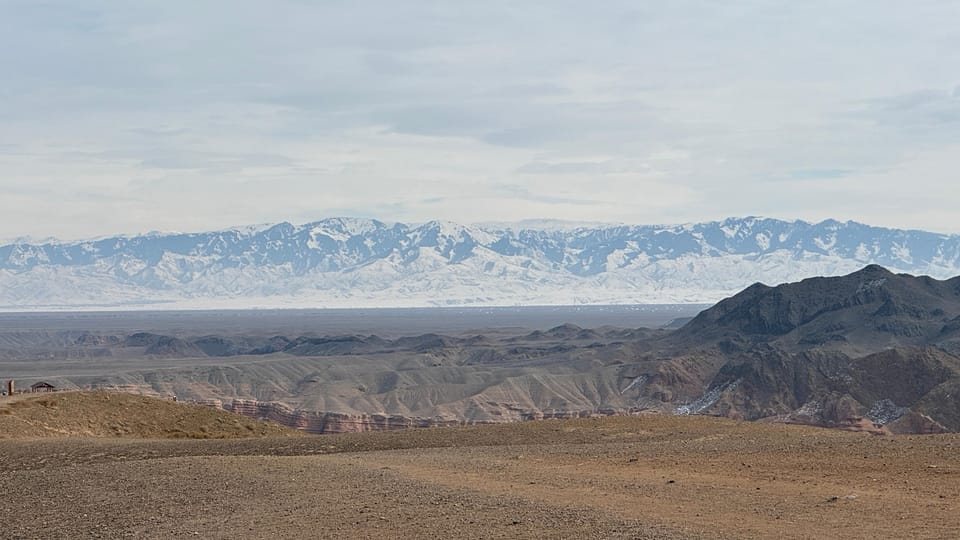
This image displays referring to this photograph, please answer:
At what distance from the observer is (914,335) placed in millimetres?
136750

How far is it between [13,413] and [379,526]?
23328 mm

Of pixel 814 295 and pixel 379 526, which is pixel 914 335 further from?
pixel 379 526

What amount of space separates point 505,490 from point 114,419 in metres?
22.1

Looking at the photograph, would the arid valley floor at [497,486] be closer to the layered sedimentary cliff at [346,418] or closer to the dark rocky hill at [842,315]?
the layered sedimentary cliff at [346,418]

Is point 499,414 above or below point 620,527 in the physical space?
below

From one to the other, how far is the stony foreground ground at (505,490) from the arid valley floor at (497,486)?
0.17ft

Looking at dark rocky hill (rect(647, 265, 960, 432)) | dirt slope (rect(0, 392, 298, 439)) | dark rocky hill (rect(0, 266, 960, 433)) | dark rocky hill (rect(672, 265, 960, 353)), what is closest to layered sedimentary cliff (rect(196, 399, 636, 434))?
dark rocky hill (rect(0, 266, 960, 433))

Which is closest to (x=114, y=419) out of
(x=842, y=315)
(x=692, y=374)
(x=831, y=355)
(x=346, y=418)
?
(x=346, y=418)

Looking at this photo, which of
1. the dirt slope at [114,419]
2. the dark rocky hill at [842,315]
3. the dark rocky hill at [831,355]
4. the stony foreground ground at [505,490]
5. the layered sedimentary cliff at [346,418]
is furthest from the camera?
the dark rocky hill at [842,315]

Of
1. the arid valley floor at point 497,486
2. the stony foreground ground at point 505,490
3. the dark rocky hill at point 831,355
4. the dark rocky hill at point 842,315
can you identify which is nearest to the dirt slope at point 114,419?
the arid valley floor at point 497,486

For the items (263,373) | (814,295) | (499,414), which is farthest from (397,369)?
(814,295)

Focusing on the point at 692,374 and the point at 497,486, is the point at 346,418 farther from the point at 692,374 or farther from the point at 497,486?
the point at 497,486

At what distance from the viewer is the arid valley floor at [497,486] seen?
18.0 metres

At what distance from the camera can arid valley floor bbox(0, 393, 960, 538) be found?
1795 centimetres
